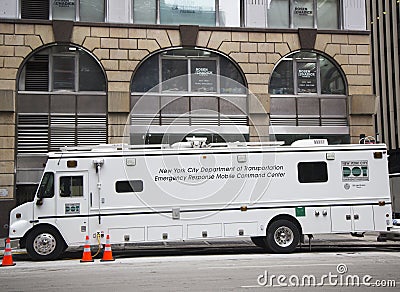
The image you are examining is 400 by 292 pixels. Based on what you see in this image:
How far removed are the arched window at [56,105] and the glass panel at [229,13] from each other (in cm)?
569

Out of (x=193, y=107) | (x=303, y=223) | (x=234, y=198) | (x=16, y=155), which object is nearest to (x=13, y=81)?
(x=16, y=155)

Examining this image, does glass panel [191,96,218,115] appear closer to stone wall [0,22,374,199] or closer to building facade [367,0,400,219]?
stone wall [0,22,374,199]

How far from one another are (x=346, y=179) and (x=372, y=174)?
0.77 m

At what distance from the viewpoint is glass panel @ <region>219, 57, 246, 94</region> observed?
23.0 m

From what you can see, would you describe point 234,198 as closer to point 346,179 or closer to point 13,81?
point 346,179

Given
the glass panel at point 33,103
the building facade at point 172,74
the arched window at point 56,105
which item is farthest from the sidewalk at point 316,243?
the glass panel at point 33,103

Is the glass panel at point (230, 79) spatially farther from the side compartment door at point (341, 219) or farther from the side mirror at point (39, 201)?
the side mirror at point (39, 201)

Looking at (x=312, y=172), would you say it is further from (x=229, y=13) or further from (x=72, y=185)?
(x=229, y=13)

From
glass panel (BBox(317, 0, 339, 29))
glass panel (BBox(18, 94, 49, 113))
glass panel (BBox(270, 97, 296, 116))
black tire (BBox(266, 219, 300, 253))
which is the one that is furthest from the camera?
glass panel (BBox(317, 0, 339, 29))

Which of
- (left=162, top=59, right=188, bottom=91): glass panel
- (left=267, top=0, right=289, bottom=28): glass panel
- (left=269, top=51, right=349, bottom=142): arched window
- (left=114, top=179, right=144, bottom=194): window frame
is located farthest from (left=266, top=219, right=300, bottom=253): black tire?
(left=267, top=0, right=289, bottom=28): glass panel

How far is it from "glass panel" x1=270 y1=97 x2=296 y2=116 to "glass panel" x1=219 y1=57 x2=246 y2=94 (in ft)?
4.66

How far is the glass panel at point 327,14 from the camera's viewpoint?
24344 millimetres

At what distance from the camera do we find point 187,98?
22.5m

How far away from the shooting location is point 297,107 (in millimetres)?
23375
